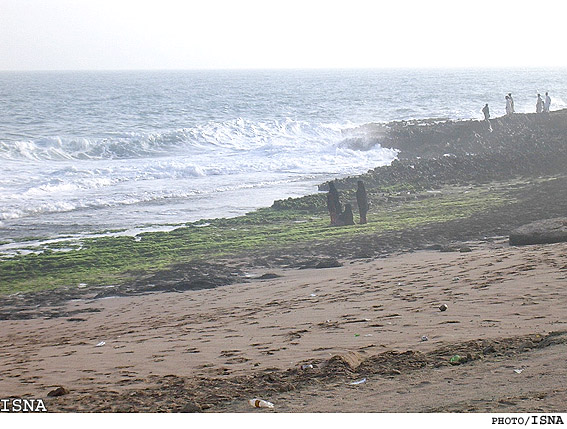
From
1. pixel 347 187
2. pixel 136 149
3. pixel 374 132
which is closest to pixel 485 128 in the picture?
pixel 374 132

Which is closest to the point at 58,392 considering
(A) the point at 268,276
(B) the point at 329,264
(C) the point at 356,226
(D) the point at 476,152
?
(A) the point at 268,276

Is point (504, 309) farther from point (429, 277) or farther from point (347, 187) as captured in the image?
point (347, 187)

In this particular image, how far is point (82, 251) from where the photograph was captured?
44.9ft

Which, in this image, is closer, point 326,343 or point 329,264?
point 326,343

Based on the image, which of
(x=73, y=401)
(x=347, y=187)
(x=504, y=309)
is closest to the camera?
(x=73, y=401)

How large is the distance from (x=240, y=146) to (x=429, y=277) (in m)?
27.1

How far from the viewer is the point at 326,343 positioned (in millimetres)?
6629

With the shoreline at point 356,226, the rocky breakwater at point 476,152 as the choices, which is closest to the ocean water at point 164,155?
the rocky breakwater at point 476,152

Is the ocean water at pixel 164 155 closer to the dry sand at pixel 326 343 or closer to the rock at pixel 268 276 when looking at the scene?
the rock at pixel 268 276

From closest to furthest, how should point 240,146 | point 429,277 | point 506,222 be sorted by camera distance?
point 429,277
point 506,222
point 240,146

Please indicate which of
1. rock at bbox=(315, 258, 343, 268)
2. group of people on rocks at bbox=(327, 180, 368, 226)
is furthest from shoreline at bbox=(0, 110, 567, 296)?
rock at bbox=(315, 258, 343, 268)

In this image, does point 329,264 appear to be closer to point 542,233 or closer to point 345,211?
point 542,233

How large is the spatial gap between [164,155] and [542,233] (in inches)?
946

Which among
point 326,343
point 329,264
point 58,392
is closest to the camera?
point 58,392
